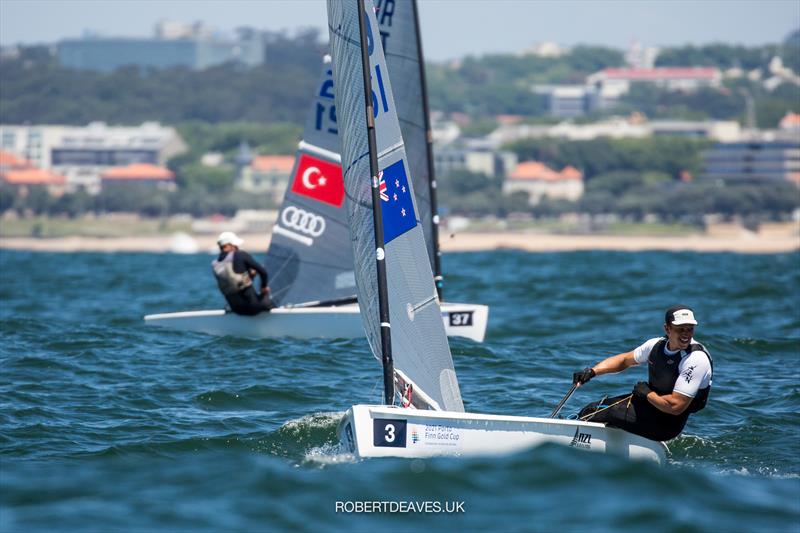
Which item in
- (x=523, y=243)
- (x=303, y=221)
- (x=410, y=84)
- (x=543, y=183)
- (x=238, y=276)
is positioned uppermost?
(x=410, y=84)

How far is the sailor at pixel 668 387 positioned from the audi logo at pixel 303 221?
692 cm

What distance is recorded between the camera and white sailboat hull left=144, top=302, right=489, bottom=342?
1465cm

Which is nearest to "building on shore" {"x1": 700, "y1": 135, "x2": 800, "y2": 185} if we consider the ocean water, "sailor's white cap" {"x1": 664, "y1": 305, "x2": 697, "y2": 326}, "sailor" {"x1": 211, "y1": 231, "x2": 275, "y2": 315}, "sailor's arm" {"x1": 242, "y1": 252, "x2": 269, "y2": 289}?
the ocean water

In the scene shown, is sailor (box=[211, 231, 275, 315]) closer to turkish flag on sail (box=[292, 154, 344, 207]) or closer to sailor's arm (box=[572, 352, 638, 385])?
turkish flag on sail (box=[292, 154, 344, 207])

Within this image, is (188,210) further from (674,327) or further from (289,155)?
(674,327)

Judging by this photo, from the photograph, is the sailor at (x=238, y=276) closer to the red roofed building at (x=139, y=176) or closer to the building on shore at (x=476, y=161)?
the red roofed building at (x=139, y=176)

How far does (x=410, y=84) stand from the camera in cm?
1530

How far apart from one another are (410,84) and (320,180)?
1.49m

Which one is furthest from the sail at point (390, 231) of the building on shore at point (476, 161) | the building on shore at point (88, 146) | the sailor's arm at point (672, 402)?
the building on shore at point (88, 146)

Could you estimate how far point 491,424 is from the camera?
8.31 m

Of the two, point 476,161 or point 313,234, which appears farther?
point 476,161

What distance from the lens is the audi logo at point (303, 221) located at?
Answer: 50.2 feet

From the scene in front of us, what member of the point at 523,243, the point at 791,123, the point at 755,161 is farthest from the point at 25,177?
the point at 791,123

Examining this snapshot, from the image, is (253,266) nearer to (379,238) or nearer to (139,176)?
(379,238)
